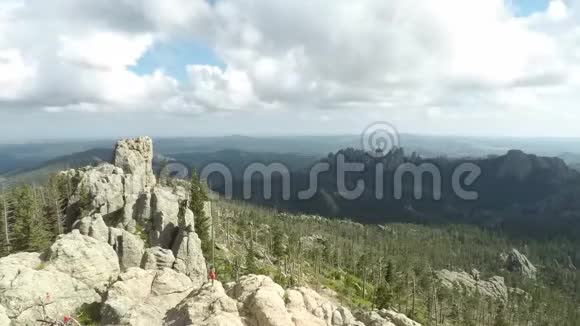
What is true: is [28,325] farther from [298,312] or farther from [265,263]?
[265,263]

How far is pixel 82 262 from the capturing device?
46.7 m

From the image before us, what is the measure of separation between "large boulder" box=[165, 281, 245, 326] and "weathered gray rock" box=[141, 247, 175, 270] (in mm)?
26335

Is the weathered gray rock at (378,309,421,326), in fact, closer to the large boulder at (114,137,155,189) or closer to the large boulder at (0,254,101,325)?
the large boulder at (0,254,101,325)

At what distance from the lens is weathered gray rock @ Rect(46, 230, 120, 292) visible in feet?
148

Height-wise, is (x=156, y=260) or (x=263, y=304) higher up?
(x=263, y=304)

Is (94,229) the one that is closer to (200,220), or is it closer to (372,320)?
(200,220)

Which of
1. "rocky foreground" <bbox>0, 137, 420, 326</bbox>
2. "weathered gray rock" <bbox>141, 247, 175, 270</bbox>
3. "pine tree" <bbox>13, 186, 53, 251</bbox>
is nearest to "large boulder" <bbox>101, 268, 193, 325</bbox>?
"rocky foreground" <bbox>0, 137, 420, 326</bbox>

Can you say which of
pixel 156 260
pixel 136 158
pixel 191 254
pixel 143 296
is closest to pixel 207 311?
pixel 143 296

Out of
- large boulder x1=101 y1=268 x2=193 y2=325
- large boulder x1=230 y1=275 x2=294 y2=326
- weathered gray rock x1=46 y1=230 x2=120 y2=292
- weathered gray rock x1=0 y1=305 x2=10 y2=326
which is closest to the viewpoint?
weathered gray rock x1=0 y1=305 x2=10 y2=326

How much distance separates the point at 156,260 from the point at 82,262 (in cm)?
1732

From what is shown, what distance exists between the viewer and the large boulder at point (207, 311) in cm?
3384

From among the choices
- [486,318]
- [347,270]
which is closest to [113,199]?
[347,270]

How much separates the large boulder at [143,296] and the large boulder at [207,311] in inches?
73.3

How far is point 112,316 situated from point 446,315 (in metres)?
155
